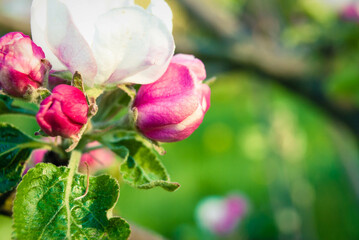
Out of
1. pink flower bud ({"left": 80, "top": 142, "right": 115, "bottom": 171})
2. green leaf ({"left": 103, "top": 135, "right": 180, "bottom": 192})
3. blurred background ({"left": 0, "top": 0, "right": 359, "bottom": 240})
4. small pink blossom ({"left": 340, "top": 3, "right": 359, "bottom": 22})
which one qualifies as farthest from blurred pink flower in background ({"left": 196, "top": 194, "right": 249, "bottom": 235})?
green leaf ({"left": 103, "top": 135, "right": 180, "bottom": 192})

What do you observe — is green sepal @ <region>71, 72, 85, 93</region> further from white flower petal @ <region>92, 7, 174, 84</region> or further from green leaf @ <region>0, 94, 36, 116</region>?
green leaf @ <region>0, 94, 36, 116</region>

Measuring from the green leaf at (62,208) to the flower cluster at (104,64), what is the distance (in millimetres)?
59

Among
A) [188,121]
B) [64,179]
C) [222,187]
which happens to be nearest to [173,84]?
[188,121]

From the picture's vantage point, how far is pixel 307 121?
7.22 metres

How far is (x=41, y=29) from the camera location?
1.78 feet

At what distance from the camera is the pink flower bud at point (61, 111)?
1.69 ft

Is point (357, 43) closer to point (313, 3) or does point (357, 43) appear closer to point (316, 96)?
point (316, 96)

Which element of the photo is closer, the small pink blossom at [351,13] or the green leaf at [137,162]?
the green leaf at [137,162]

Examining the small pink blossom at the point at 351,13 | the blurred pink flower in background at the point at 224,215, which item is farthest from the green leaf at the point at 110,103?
the blurred pink flower in background at the point at 224,215

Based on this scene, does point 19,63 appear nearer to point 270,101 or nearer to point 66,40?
point 66,40

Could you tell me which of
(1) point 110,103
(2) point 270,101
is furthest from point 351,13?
(1) point 110,103

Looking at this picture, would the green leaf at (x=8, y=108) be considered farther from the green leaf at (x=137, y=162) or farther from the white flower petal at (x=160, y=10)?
the white flower petal at (x=160, y=10)

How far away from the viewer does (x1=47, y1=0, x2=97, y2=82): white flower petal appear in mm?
523

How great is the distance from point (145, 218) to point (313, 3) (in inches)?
122
